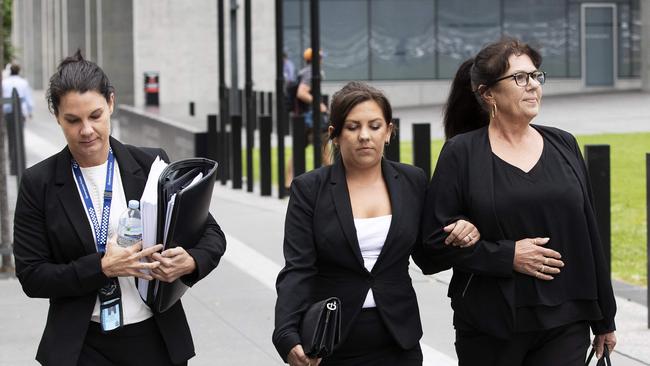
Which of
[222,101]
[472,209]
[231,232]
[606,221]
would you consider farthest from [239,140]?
[472,209]

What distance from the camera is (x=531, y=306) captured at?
14.6 ft

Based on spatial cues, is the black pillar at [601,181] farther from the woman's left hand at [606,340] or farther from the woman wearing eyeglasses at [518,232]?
the woman wearing eyeglasses at [518,232]

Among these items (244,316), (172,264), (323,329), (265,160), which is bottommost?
(244,316)

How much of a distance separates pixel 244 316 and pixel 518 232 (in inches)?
185

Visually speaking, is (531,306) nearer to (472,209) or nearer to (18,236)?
(472,209)

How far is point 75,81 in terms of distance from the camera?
13.5 ft

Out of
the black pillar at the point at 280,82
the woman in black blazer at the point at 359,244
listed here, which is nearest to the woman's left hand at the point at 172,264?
the woman in black blazer at the point at 359,244

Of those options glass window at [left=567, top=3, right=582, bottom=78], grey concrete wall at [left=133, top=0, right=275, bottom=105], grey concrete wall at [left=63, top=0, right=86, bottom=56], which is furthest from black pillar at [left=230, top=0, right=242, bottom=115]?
grey concrete wall at [left=63, top=0, right=86, bottom=56]

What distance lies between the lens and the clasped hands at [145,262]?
4027 millimetres

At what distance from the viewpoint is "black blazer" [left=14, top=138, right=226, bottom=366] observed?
413 cm

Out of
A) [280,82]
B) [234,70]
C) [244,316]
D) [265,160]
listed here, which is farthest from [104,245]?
[234,70]

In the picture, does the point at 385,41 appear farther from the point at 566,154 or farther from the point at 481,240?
the point at 481,240

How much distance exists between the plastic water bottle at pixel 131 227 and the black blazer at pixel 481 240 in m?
0.99

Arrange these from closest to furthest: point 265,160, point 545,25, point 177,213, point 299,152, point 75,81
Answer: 1. point 177,213
2. point 75,81
3. point 299,152
4. point 265,160
5. point 545,25
